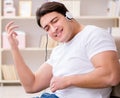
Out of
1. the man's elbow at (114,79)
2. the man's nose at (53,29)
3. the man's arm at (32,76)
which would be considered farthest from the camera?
the man's arm at (32,76)

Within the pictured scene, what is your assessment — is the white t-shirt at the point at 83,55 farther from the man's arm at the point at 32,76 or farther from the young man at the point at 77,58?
the man's arm at the point at 32,76

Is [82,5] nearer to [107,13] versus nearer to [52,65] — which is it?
[107,13]

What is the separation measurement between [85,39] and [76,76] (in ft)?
0.62

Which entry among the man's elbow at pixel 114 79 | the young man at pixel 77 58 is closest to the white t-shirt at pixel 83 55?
the young man at pixel 77 58

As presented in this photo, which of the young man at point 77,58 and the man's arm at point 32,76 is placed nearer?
the young man at point 77,58

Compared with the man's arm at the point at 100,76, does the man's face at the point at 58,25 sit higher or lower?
higher

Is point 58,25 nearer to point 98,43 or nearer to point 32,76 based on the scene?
point 98,43

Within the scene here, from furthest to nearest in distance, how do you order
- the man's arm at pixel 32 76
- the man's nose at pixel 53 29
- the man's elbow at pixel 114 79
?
the man's arm at pixel 32 76 → the man's nose at pixel 53 29 → the man's elbow at pixel 114 79

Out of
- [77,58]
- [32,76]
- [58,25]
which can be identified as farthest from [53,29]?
[32,76]

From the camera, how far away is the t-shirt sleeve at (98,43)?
137 cm

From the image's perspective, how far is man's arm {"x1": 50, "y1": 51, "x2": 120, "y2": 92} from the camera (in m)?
1.34

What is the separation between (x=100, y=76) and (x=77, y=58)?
0.16 meters

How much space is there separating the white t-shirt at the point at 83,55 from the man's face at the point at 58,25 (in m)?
0.04

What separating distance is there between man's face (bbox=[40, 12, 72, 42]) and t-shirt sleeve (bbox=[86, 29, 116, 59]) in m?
0.14
